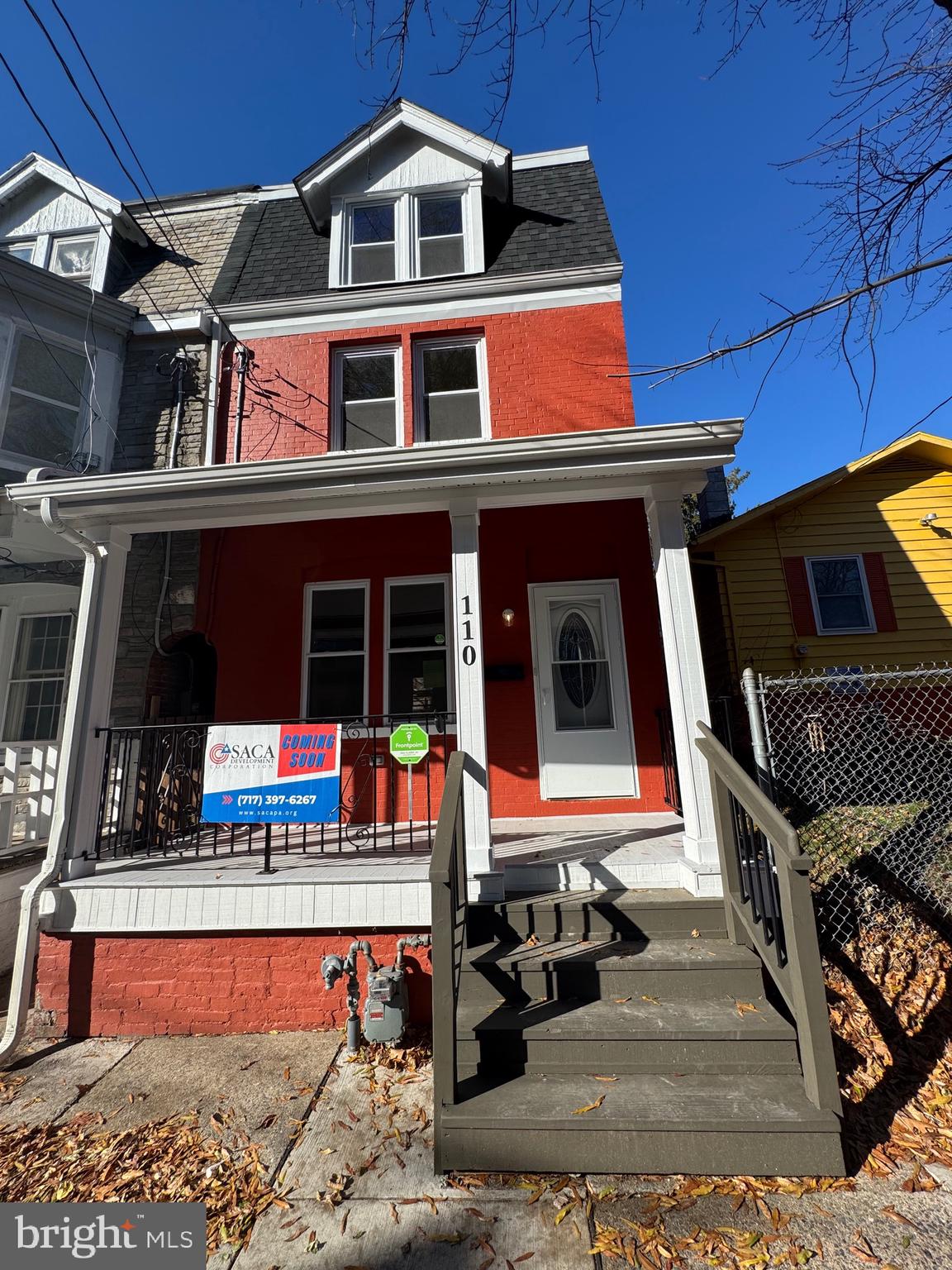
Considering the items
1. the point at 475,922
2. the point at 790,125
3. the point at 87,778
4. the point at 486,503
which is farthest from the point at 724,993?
the point at 790,125

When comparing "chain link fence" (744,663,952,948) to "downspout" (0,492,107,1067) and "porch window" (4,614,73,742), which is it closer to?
"downspout" (0,492,107,1067)

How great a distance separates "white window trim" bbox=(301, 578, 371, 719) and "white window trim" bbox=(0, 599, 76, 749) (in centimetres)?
319

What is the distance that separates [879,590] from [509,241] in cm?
666

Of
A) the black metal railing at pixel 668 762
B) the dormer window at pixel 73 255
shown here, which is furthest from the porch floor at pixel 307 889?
the dormer window at pixel 73 255

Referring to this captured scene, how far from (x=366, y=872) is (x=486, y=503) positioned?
112 inches

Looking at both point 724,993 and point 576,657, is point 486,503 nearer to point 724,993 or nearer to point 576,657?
point 576,657

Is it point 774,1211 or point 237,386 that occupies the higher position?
point 237,386

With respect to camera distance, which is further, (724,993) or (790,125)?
(790,125)

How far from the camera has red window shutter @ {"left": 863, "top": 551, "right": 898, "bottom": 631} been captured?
7492mm

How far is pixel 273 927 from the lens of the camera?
12.3 ft

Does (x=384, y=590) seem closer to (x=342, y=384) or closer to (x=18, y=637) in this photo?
(x=342, y=384)

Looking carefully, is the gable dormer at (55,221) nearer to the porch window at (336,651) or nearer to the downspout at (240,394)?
the downspout at (240,394)

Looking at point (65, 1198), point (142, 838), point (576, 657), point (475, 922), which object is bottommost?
point (65, 1198)

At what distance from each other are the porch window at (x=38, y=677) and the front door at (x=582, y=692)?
5.91 m
